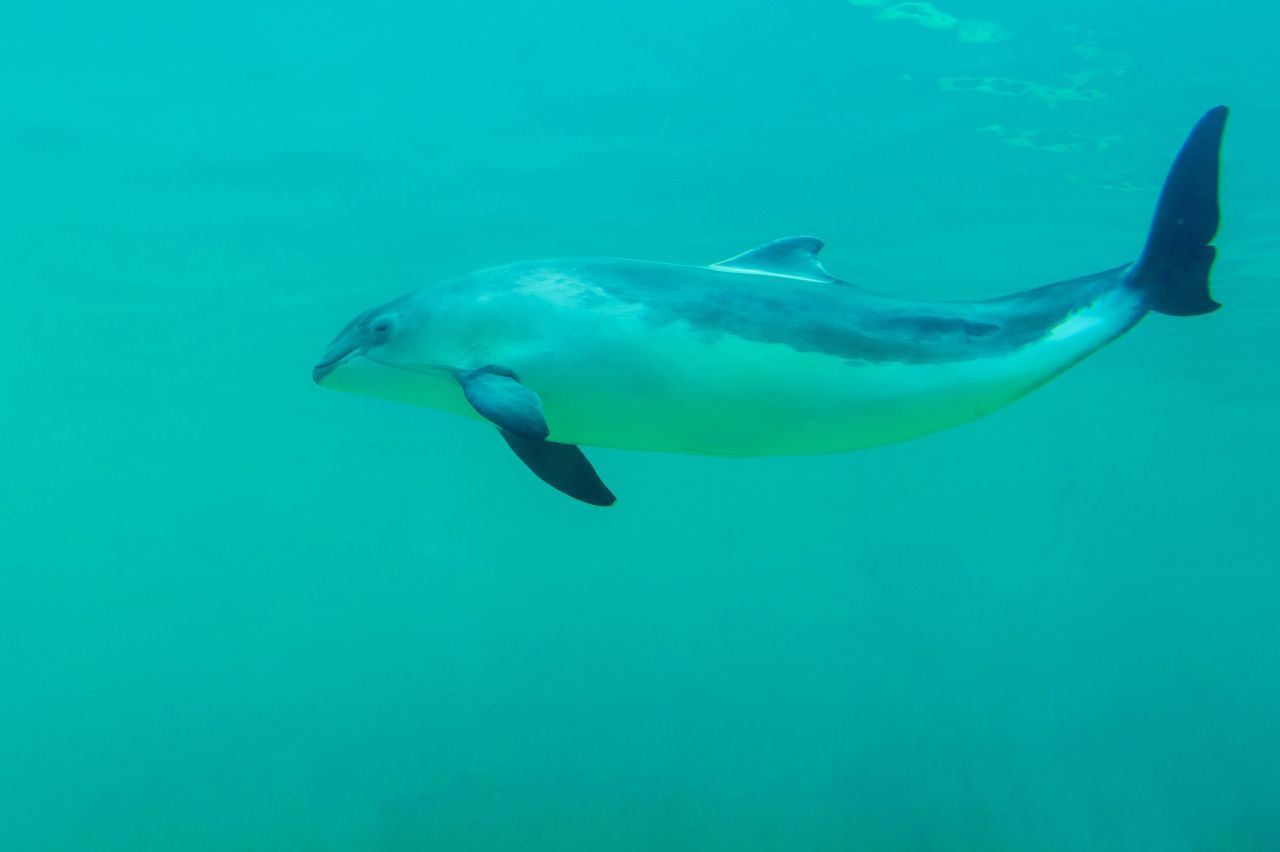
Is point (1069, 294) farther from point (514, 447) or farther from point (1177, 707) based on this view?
point (1177, 707)

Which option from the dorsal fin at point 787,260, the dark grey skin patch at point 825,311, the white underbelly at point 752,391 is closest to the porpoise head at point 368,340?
the dark grey skin patch at point 825,311

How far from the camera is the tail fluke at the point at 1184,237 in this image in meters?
3.72

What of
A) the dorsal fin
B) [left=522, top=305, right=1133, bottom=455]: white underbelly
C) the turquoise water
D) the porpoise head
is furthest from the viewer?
the turquoise water

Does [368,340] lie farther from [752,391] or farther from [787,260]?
[787,260]

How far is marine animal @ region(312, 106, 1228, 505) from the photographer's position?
3.37 metres

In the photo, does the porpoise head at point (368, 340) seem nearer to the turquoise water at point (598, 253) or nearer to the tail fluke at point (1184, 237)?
the tail fluke at point (1184, 237)

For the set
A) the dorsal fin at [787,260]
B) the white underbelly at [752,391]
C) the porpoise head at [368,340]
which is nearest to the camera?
the white underbelly at [752,391]

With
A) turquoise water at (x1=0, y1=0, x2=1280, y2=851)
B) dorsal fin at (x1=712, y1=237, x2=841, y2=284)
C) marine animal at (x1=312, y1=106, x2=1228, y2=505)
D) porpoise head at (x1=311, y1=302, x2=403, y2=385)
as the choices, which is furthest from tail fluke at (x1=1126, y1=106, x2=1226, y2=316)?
turquoise water at (x1=0, y1=0, x2=1280, y2=851)

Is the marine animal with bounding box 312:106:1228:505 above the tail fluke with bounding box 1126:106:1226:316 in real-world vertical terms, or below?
below

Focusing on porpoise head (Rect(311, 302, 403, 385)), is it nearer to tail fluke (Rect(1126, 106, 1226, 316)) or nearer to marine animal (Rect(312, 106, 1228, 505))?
marine animal (Rect(312, 106, 1228, 505))

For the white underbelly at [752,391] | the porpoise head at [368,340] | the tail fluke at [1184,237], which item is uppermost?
the tail fluke at [1184,237]

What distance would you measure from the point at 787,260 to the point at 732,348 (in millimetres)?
915

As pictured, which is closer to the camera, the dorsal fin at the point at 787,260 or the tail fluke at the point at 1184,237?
the tail fluke at the point at 1184,237

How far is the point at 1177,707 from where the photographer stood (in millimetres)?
22531
